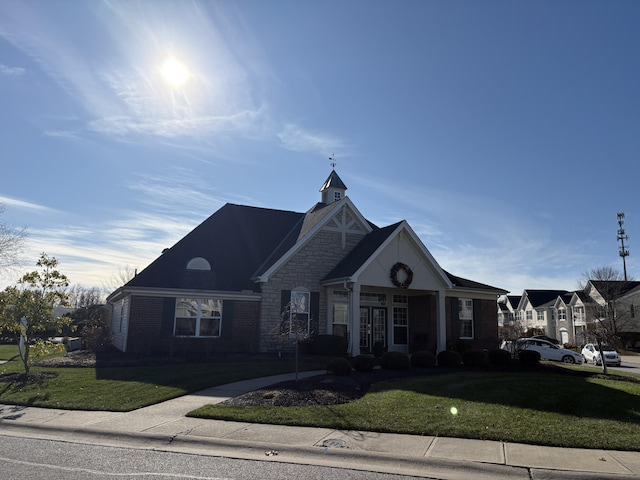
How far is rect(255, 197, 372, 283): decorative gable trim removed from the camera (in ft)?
70.6

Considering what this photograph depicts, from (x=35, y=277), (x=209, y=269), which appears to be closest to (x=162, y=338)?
(x=209, y=269)

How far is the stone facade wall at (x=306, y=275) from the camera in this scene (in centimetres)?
2111

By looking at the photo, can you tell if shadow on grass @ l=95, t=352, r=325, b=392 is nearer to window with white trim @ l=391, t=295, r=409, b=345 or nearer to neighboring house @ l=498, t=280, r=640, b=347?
window with white trim @ l=391, t=295, r=409, b=345

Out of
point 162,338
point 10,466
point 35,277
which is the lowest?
point 10,466

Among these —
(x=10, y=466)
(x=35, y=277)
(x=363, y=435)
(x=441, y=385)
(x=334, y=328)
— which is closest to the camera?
(x=10, y=466)

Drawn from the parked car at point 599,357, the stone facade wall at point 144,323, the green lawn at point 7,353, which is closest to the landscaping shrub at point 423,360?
the stone facade wall at point 144,323

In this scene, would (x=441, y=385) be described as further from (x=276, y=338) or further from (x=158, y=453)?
(x=276, y=338)

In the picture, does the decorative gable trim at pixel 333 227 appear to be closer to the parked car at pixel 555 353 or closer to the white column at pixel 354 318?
the white column at pixel 354 318

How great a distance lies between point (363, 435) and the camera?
848 centimetres

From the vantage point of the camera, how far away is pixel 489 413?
384 inches

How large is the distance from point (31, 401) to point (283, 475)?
8503mm

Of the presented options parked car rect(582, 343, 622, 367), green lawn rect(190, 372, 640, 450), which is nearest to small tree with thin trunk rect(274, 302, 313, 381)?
green lawn rect(190, 372, 640, 450)

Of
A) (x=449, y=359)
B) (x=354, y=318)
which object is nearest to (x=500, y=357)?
(x=449, y=359)

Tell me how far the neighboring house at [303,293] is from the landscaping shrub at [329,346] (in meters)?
0.67
